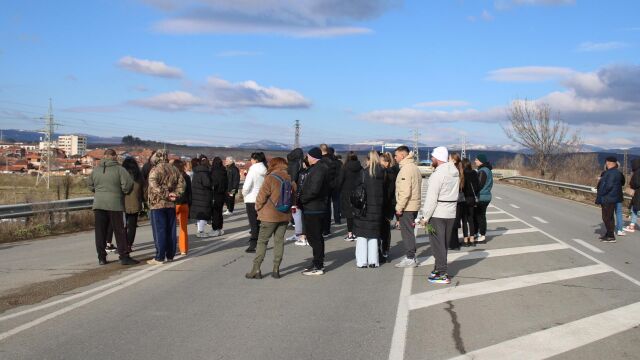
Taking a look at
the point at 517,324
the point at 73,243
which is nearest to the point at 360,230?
the point at 517,324

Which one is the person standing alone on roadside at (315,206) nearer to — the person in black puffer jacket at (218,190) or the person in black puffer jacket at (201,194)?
the person in black puffer jacket at (201,194)

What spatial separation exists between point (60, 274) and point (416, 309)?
5401 mm

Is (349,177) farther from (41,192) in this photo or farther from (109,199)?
(41,192)

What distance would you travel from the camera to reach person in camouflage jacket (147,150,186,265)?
33.2ft

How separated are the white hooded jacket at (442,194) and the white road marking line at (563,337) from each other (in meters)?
2.53

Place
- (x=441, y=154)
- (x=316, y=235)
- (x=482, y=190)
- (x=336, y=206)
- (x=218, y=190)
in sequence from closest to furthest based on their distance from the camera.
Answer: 1. (x=441, y=154)
2. (x=316, y=235)
3. (x=482, y=190)
4. (x=218, y=190)
5. (x=336, y=206)

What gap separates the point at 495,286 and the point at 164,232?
5346 millimetres

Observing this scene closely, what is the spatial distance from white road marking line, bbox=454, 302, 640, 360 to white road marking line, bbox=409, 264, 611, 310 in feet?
5.03

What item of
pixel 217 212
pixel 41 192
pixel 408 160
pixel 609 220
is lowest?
pixel 41 192

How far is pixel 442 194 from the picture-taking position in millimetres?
8742

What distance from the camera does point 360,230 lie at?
980 centimetres

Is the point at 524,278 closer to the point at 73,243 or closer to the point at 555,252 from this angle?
the point at 555,252

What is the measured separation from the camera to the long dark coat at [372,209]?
976 cm

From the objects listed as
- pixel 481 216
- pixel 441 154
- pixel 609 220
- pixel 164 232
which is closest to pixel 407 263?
pixel 441 154
